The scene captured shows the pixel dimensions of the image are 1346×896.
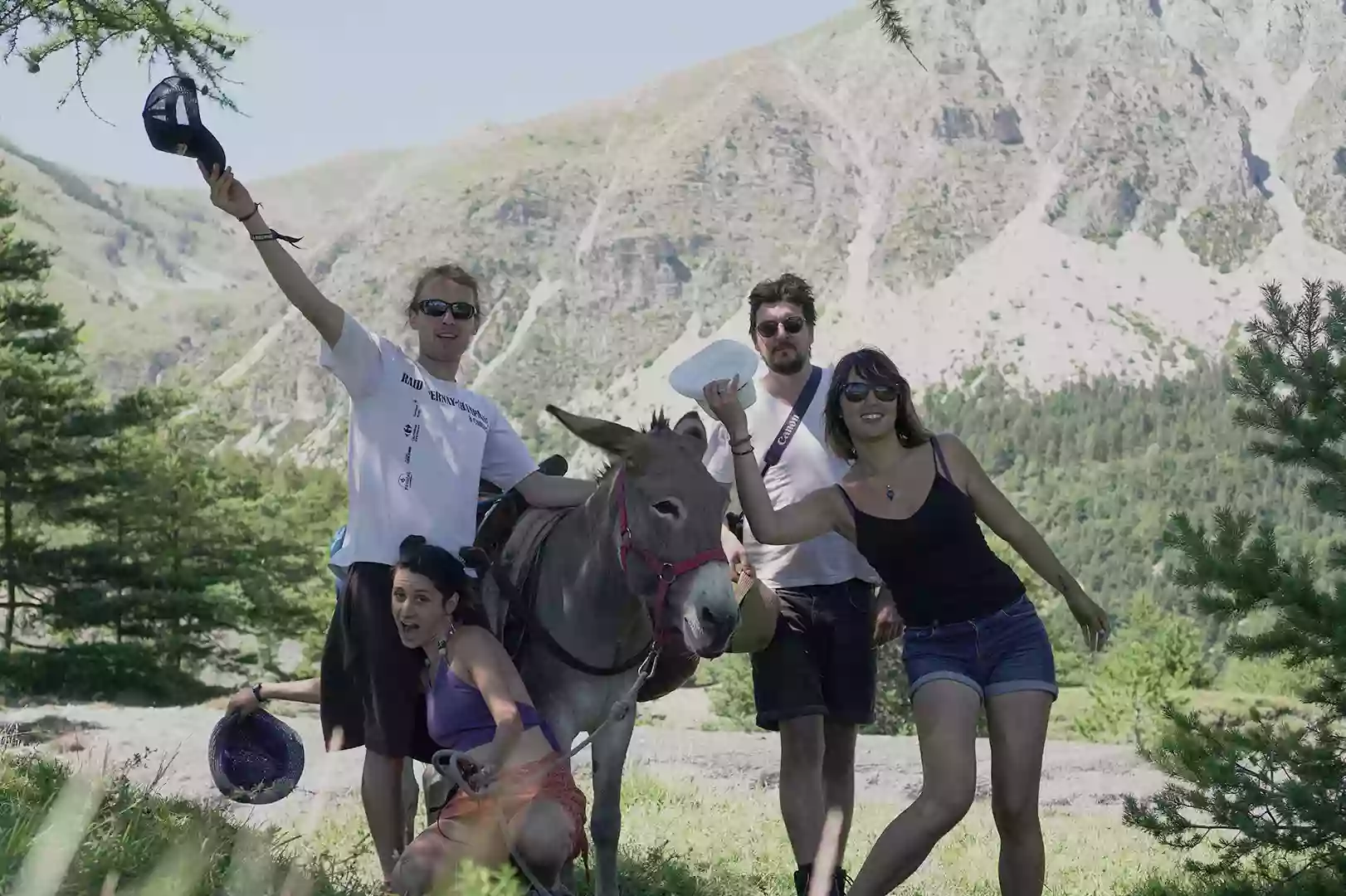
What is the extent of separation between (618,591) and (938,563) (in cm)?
121

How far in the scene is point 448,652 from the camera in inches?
187

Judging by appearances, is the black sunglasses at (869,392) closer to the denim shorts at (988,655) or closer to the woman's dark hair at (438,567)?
the denim shorts at (988,655)

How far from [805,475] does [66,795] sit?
3108 mm

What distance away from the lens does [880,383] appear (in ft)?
16.6

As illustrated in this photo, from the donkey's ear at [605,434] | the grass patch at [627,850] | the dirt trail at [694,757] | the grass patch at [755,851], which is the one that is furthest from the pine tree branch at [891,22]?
the dirt trail at [694,757]

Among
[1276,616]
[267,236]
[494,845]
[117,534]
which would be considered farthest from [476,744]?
[117,534]

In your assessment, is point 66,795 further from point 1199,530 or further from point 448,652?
point 1199,530

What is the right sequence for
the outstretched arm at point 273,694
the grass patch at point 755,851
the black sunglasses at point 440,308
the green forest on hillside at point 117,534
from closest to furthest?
the black sunglasses at point 440,308, the outstretched arm at point 273,694, the grass patch at point 755,851, the green forest on hillside at point 117,534

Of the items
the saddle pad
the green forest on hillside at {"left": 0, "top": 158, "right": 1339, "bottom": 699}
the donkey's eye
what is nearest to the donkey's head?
the donkey's eye

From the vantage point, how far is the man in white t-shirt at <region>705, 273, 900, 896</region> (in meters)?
5.85

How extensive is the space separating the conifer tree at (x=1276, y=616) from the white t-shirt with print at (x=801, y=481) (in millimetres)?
1436

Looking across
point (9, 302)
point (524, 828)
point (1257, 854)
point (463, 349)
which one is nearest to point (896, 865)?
point (524, 828)

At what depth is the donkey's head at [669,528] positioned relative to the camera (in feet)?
15.1

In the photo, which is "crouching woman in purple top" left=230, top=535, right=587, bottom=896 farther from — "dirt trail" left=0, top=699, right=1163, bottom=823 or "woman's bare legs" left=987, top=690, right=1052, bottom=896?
"dirt trail" left=0, top=699, right=1163, bottom=823
